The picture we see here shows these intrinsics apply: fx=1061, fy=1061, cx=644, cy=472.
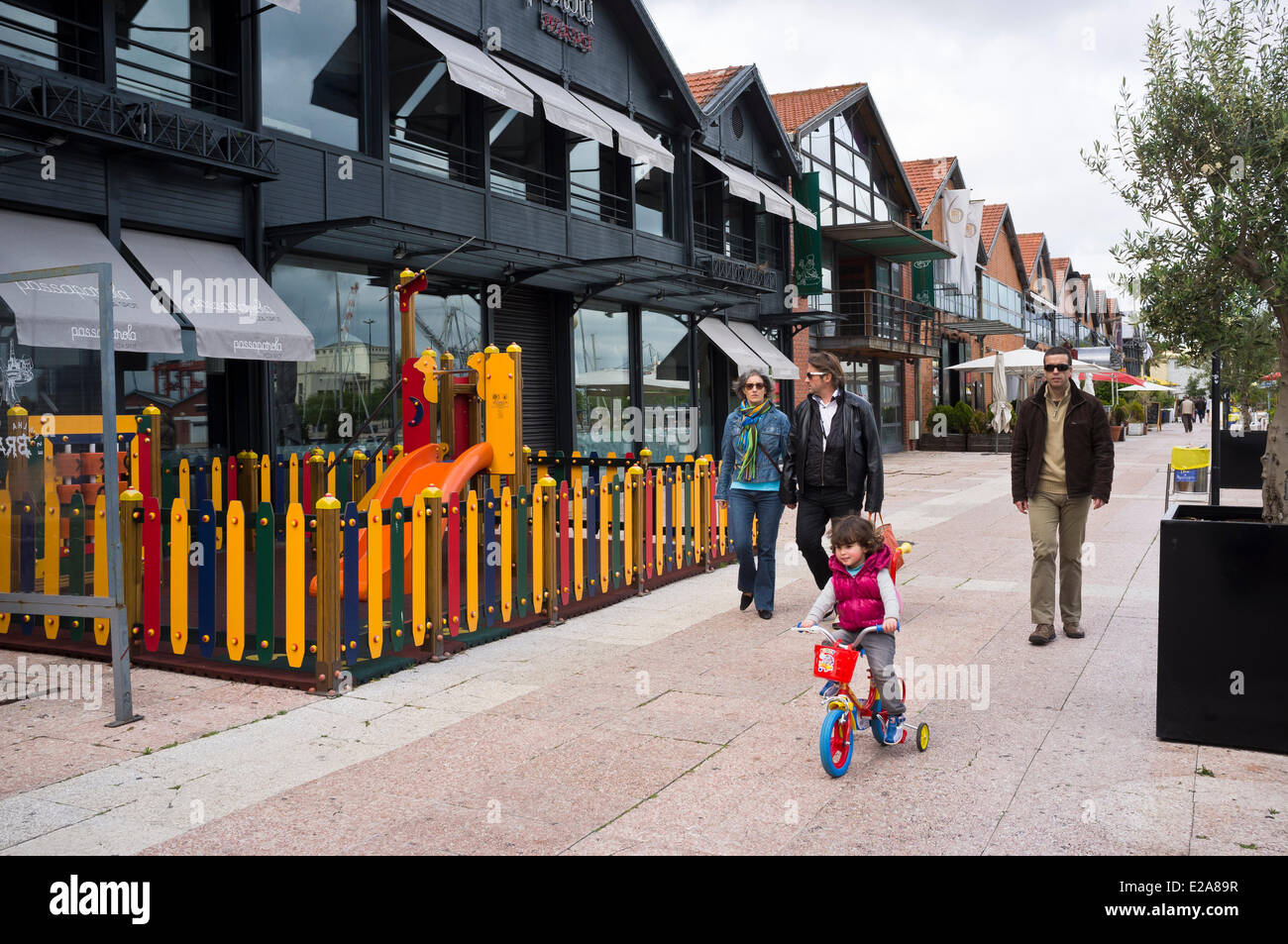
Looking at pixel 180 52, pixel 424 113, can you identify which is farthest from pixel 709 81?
pixel 180 52

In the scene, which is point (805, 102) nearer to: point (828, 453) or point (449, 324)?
point (449, 324)

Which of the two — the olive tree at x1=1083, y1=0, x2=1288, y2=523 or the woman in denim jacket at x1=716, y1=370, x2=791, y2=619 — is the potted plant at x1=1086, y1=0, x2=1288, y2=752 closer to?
the olive tree at x1=1083, y1=0, x2=1288, y2=523

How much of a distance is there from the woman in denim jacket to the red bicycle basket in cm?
335

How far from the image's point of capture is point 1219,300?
→ 18.0 feet

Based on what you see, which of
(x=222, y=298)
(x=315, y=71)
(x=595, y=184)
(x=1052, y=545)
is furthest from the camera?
(x=595, y=184)

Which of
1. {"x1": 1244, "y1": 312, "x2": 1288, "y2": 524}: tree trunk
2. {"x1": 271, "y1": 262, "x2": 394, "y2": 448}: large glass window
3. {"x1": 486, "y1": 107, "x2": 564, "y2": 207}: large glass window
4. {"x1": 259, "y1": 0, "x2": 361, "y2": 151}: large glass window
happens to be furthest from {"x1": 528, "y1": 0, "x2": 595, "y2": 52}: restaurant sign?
{"x1": 1244, "y1": 312, "x2": 1288, "y2": 524}: tree trunk

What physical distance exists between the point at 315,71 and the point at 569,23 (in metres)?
5.61

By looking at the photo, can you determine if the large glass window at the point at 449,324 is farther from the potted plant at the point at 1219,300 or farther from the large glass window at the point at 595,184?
the potted plant at the point at 1219,300

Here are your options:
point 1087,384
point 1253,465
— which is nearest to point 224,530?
point 1253,465

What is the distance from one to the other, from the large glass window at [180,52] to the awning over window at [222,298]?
1.48 meters

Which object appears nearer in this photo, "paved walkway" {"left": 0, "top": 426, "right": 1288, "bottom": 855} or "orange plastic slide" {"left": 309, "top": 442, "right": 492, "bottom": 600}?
"paved walkway" {"left": 0, "top": 426, "right": 1288, "bottom": 855}

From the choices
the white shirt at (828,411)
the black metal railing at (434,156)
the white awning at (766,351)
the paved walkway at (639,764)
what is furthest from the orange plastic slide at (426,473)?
the white awning at (766,351)

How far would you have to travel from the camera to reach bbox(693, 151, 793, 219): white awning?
777 inches

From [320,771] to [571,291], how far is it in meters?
12.6
